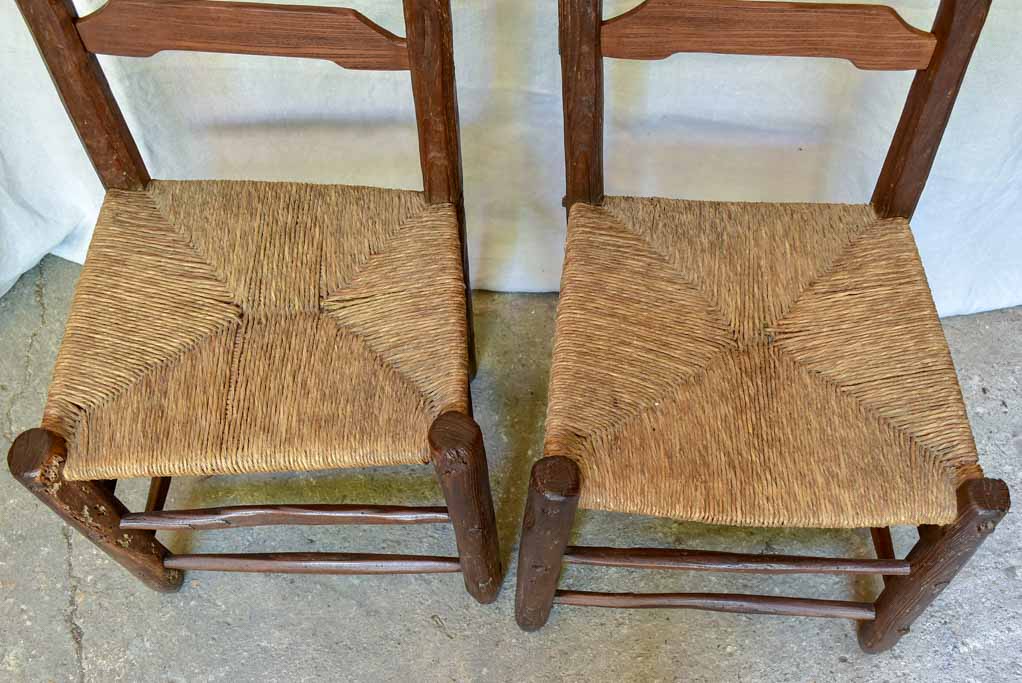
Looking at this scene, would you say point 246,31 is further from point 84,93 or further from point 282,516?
point 282,516

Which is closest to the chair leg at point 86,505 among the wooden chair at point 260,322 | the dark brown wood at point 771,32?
the wooden chair at point 260,322

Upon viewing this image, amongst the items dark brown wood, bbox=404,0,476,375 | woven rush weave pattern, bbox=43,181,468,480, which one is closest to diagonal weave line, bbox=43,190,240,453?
woven rush weave pattern, bbox=43,181,468,480

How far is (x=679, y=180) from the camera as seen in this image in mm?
1360

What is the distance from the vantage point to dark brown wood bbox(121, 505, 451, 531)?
3.56 feet

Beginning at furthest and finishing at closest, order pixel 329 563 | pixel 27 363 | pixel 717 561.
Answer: pixel 27 363, pixel 329 563, pixel 717 561

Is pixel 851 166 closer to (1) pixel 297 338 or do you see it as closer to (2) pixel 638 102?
(2) pixel 638 102

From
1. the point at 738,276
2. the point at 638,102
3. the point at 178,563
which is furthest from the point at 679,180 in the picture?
the point at 178,563

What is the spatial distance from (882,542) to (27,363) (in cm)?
139

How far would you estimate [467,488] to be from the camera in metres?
0.96

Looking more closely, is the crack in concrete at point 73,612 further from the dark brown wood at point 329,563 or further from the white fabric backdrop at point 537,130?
the white fabric backdrop at point 537,130

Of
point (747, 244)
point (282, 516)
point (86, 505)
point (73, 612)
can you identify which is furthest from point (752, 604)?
point (73, 612)

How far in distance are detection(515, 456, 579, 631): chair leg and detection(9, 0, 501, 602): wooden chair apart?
7 cm

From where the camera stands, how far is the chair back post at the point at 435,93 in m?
0.92

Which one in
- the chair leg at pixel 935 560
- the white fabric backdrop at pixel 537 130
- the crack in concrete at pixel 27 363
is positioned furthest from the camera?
the crack in concrete at pixel 27 363
